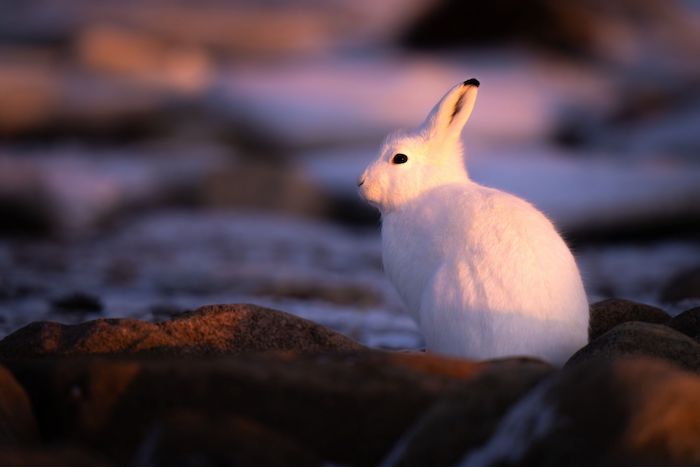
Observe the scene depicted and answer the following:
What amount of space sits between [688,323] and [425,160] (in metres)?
1.28

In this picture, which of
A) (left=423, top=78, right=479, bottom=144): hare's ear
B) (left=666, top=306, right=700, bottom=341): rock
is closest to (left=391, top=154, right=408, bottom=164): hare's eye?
(left=423, top=78, right=479, bottom=144): hare's ear

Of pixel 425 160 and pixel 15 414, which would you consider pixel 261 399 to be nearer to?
pixel 15 414

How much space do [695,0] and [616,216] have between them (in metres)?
10.1

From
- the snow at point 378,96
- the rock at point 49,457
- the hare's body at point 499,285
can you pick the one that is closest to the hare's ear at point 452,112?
the hare's body at point 499,285

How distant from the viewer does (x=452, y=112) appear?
442cm

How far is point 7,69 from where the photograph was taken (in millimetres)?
14562

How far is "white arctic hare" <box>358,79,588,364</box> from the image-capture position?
3.62 m

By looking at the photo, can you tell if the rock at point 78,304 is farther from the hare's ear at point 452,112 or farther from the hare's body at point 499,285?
the hare's body at point 499,285

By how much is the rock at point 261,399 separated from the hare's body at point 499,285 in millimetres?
744

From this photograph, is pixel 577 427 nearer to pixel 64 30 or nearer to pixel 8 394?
pixel 8 394

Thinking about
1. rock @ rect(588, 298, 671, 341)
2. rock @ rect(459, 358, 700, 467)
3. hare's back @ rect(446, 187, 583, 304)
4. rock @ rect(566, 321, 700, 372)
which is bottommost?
rock @ rect(588, 298, 671, 341)

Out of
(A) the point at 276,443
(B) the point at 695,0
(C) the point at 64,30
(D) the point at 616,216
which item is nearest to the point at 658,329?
(A) the point at 276,443

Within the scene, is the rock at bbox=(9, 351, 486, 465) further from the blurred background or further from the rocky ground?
the blurred background

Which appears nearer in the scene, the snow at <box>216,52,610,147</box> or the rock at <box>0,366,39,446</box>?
the rock at <box>0,366,39,446</box>
